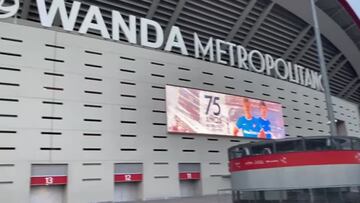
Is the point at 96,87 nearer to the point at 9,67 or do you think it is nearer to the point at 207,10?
the point at 9,67

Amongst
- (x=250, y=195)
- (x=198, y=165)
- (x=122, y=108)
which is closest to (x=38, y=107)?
(x=122, y=108)

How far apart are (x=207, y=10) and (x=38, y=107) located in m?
13.6

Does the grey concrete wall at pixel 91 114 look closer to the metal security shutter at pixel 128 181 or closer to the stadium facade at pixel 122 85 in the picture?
the stadium facade at pixel 122 85

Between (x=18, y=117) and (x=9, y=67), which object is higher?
(x=9, y=67)

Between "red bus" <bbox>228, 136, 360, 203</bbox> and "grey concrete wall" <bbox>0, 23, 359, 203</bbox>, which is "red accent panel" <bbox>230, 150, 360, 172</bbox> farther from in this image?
"grey concrete wall" <bbox>0, 23, 359, 203</bbox>

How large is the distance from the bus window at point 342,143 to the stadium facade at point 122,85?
13.0 m

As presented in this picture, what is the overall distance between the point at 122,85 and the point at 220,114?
7204mm

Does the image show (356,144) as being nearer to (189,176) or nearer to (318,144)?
(318,144)

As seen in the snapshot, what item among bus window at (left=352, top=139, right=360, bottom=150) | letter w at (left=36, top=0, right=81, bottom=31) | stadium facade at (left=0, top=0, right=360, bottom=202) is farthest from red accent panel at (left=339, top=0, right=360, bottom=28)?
bus window at (left=352, top=139, right=360, bottom=150)

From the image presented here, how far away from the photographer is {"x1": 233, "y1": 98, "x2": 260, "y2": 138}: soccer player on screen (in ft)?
88.4

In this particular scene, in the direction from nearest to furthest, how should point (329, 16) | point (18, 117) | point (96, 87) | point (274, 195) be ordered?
1. point (274, 195)
2. point (18, 117)
3. point (96, 87)
4. point (329, 16)

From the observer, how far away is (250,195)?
1064 cm

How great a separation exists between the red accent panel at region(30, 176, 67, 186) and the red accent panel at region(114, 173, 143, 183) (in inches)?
109

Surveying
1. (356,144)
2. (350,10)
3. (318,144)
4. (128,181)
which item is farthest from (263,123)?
(318,144)
